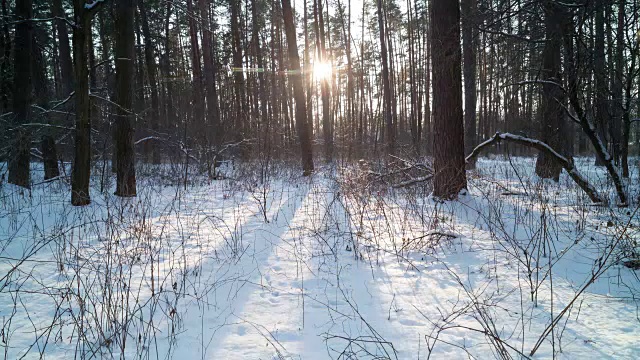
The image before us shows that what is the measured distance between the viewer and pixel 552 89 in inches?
225

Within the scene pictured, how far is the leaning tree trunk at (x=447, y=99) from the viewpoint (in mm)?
5117

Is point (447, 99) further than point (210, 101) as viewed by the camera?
No

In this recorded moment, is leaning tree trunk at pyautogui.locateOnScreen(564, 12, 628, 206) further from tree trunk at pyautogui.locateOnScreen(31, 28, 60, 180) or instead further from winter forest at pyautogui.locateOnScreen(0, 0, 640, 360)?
tree trunk at pyautogui.locateOnScreen(31, 28, 60, 180)

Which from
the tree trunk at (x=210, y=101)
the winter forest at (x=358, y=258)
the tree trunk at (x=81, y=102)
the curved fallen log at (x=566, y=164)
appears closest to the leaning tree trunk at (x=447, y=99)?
the winter forest at (x=358, y=258)

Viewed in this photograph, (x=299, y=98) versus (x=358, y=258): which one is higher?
(x=299, y=98)

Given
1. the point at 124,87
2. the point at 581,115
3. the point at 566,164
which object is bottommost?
the point at 566,164

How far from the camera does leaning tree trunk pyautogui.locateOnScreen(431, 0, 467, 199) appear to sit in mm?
5117

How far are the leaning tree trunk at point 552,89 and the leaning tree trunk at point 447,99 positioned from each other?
1.19 metres

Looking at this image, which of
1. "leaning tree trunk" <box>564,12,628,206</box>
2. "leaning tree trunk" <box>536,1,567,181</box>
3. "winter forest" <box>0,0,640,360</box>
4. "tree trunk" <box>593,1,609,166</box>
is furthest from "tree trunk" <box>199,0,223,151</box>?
"tree trunk" <box>593,1,609,166</box>

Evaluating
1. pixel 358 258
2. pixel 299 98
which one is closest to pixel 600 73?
pixel 358 258

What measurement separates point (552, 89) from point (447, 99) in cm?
212

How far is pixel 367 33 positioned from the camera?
2598 cm

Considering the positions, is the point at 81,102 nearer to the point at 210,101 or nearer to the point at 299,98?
the point at 299,98

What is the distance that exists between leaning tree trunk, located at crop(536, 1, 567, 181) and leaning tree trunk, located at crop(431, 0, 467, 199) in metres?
1.19
